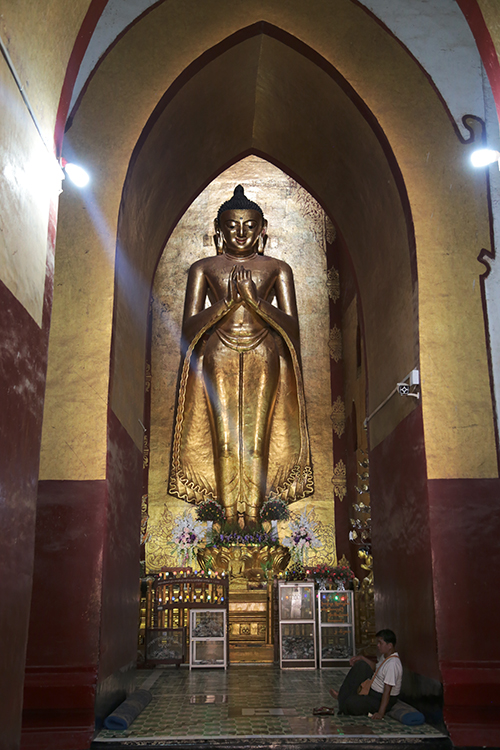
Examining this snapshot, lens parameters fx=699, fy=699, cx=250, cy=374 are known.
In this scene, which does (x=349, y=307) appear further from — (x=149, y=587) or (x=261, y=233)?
(x=149, y=587)

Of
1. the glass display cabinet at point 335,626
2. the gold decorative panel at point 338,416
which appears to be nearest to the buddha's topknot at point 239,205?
the gold decorative panel at point 338,416

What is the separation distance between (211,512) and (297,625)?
2569 millimetres

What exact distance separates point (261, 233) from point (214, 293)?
1.16 m

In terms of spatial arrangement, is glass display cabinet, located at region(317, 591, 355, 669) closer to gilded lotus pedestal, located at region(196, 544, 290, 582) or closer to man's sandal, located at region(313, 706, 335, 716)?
gilded lotus pedestal, located at region(196, 544, 290, 582)

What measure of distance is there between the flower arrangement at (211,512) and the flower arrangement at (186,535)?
193mm

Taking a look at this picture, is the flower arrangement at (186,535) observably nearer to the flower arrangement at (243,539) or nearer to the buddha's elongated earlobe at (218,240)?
the flower arrangement at (243,539)

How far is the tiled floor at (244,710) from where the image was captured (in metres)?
4.79

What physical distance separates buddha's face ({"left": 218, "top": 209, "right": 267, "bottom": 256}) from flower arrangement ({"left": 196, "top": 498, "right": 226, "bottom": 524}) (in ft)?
12.5

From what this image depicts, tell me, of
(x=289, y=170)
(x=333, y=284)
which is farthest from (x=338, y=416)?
(x=289, y=170)

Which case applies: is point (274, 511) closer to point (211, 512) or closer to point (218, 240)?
point (211, 512)

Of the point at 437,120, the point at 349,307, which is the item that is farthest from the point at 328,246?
the point at 437,120

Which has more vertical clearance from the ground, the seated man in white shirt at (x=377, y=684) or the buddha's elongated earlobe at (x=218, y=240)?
the buddha's elongated earlobe at (x=218, y=240)

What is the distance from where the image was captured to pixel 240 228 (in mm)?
10484

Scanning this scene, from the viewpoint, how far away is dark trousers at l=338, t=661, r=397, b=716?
530cm
